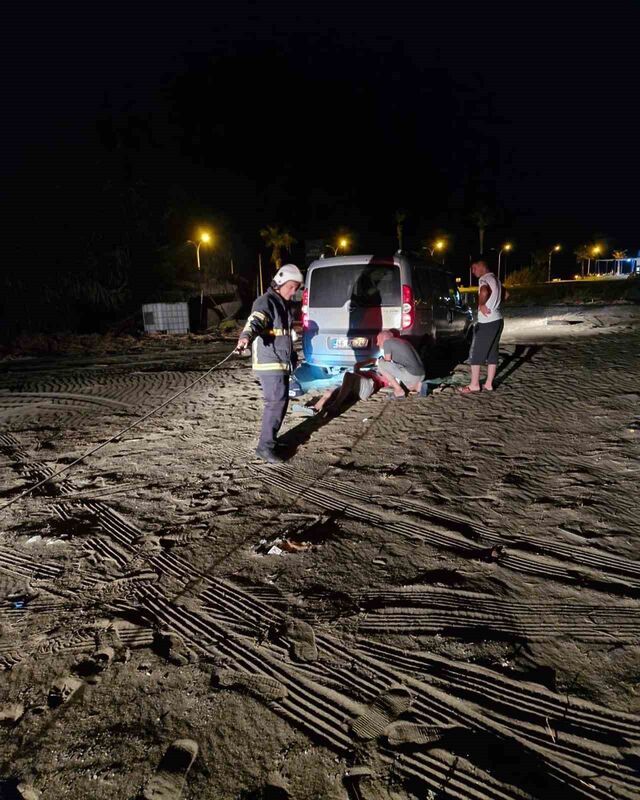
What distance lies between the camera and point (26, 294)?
813 inches

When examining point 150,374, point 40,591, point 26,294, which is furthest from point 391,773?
point 26,294

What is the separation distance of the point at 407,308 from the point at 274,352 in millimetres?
Result: 2933

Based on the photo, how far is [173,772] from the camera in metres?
1.96

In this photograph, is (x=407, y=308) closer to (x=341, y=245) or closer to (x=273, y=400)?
(x=273, y=400)

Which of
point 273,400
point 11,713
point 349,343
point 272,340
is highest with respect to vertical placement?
point 272,340

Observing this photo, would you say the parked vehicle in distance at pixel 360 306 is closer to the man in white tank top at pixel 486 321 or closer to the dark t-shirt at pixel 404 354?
the dark t-shirt at pixel 404 354

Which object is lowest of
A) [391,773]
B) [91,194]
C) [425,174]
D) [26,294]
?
[391,773]

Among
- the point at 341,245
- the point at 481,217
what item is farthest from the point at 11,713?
the point at 481,217

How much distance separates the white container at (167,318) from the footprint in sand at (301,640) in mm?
16092

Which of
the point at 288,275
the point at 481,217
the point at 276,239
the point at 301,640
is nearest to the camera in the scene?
the point at 301,640

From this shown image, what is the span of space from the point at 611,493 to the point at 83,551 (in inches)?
164

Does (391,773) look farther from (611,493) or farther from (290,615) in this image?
(611,493)

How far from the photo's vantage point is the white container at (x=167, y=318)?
17.6 m

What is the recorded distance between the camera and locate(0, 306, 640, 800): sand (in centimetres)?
198
